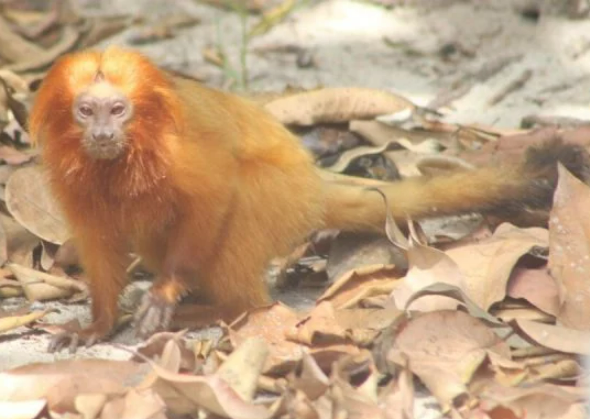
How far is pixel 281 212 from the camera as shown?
5.08 meters

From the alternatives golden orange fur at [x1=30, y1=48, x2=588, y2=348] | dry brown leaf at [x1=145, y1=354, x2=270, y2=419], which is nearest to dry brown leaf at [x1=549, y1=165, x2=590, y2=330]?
golden orange fur at [x1=30, y1=48, x2=588, y2=348]

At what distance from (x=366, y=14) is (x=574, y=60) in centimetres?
133

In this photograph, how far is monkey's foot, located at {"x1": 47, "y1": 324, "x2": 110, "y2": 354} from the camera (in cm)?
471

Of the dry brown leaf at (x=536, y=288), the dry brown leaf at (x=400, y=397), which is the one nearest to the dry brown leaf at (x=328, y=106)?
the dry brown leaf at (x=536, y=288)

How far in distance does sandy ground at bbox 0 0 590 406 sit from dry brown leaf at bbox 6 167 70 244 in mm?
1877

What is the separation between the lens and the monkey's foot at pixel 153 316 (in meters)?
4.78

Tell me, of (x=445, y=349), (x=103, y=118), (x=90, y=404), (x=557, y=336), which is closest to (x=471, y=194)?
(x=557, y=336)

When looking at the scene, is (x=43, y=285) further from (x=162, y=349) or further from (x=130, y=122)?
(x=162, y=349)

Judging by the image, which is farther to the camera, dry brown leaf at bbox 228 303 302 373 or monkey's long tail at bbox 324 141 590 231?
monkey's long tail at bbox 324 141 590 231

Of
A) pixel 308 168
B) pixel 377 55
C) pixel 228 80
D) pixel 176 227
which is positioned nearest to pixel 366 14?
pixel 377 55

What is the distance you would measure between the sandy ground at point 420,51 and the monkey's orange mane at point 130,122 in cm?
255

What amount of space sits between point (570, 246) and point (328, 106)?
1966 millimetres

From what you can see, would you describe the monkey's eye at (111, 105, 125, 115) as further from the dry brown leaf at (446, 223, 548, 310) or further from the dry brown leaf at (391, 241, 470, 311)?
the dry brown leaf at (446, 223, 548, 310)

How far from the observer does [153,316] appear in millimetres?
4785
